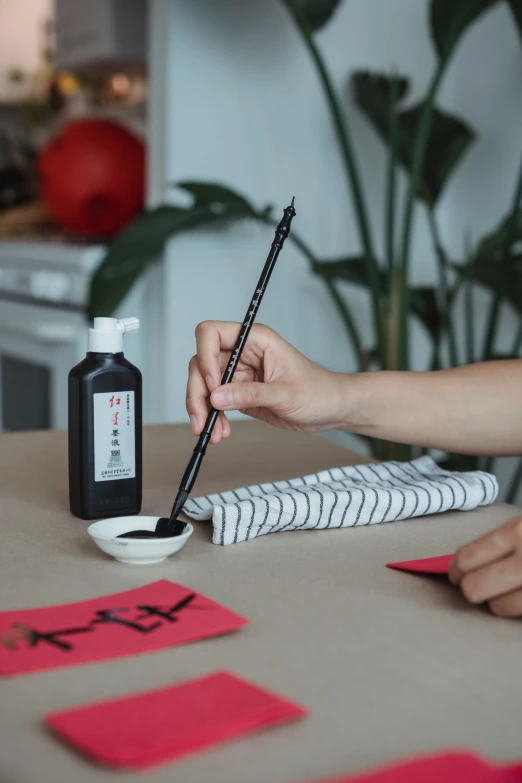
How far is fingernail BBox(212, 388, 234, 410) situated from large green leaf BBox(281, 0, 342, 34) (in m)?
1.30

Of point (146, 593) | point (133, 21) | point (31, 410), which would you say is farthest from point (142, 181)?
point (146, 593)

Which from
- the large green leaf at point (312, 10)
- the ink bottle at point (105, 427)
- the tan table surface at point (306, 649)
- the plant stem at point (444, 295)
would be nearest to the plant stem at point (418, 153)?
the plant stem at point (444, 295)

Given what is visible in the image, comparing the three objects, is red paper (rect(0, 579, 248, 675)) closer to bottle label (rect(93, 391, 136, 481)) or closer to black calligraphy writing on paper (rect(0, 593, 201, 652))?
black calligraphy writing on paper (rect(0, 593, 201, 652))

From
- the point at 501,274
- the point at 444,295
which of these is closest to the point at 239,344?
the point at 501,274

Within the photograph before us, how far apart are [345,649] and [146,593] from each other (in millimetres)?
161

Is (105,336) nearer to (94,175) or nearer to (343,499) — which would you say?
(343,499)

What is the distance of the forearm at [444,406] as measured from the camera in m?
1.00

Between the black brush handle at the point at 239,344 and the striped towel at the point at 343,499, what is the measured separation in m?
0.04

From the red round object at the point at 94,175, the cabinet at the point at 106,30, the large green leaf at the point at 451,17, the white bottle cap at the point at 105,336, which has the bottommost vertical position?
A: the white bottle cap at the point at 105,336

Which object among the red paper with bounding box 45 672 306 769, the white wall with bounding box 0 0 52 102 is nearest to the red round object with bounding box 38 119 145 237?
the white wall with bounding box 0 0 52 102

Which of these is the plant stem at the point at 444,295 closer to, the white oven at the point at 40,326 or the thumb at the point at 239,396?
the white oven at the point at 40,326

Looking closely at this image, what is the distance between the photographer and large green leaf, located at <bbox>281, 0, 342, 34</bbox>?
1865mm

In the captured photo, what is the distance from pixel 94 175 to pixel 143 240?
2.47 ft

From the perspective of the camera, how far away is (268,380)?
0.98m
